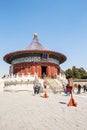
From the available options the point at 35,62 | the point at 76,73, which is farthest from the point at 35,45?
the point at 76,73

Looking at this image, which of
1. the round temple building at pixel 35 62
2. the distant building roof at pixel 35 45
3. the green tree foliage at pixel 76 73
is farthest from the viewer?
the green tree foliage at pixel 76 73

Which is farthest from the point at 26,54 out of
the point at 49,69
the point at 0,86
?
the point at 0,86

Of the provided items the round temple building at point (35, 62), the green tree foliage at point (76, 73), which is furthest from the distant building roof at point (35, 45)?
the green tree foliage at point (76, 73)

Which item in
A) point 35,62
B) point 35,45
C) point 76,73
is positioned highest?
point 35,45

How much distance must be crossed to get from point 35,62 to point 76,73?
23.5 metres

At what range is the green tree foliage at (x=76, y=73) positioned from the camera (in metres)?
62.2

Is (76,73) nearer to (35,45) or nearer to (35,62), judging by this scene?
(35,45)

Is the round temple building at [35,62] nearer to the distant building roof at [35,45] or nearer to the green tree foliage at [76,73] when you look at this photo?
the distant building roof at [35,45]

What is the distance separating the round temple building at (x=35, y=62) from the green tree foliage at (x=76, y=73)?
61.4 feet

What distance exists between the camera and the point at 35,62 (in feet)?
139

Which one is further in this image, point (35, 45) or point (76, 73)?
point (76, 73)

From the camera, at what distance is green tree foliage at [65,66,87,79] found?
62.2 metres

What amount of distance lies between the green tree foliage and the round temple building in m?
18.7

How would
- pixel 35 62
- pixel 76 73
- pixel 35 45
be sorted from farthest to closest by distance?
pixel 76 73
pixel 35 45
pixel 35 62
